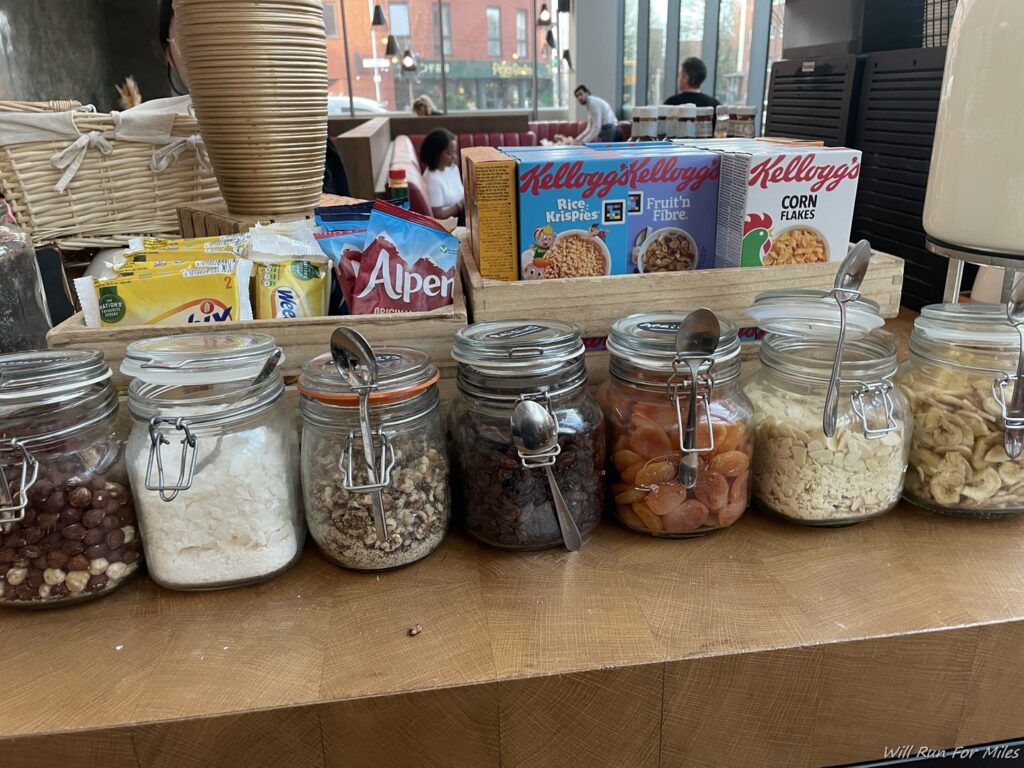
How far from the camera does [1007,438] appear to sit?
0.72 m

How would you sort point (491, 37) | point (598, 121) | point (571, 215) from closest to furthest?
point (571, 215)
point (598, 121)
point (491, 37)

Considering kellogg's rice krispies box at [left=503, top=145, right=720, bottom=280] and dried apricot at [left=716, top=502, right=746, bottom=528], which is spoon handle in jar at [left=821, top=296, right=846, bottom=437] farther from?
kellogg's rice krispies box at [left=503, top=145, right=720, bottom=280]

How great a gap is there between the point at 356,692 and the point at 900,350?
86cm

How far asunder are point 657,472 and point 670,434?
40 mm

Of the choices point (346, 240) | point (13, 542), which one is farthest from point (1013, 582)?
point (13, 542)

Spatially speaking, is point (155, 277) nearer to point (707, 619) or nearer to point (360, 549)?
point (360, 549)

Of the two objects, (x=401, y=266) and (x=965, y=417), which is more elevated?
(x=401, y=266)

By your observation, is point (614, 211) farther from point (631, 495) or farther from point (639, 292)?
point (631, 495)

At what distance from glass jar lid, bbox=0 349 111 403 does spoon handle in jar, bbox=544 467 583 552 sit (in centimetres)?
42

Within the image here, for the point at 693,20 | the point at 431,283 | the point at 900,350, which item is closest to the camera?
the point at 431,283

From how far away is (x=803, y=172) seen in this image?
31.3 inches

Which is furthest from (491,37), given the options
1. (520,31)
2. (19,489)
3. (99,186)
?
(19,489)

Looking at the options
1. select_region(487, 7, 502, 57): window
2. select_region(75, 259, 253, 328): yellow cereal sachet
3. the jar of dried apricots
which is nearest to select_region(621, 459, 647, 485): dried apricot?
the jar of dried apricots

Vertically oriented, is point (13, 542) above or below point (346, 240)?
below
